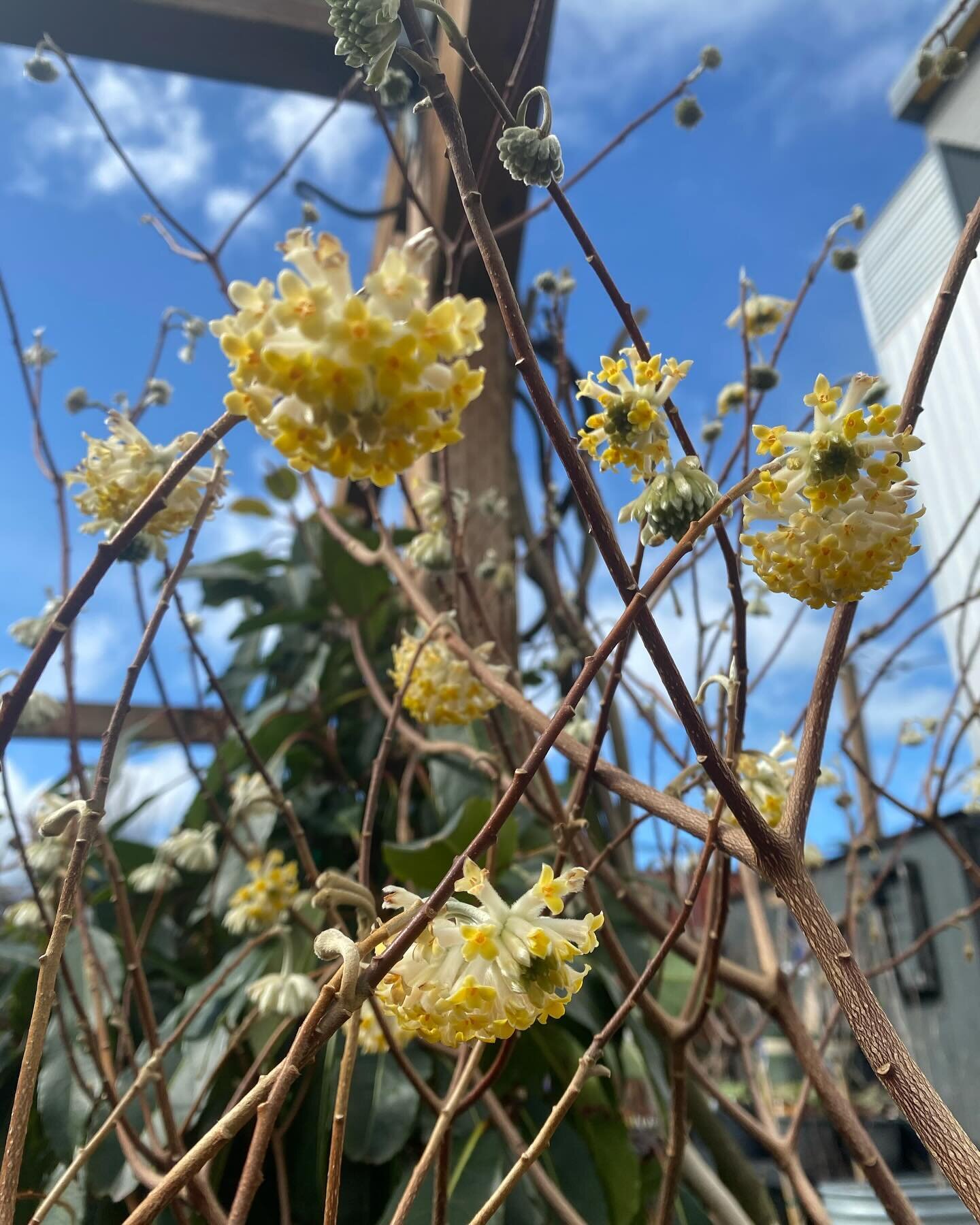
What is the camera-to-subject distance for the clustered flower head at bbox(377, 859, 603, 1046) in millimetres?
410

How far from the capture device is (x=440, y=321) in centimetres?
33

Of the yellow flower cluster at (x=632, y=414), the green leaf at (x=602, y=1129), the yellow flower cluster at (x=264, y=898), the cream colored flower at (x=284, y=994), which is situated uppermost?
the yellow flower cluster at (x=632, y=414)

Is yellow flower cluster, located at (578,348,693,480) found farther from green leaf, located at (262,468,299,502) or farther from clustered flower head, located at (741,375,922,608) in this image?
green leaf, located at (262,468,299,502)

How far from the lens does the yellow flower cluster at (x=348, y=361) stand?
32 centimetres

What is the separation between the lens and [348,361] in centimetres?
32

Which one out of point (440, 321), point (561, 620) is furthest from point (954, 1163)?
point (561, 620)

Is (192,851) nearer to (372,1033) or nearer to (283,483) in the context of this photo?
(372,1033)

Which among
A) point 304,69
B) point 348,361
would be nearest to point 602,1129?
point 348,361

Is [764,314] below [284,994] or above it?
above

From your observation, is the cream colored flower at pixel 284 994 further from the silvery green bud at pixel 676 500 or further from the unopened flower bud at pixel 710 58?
the unopened flower bud at pixel 710 58

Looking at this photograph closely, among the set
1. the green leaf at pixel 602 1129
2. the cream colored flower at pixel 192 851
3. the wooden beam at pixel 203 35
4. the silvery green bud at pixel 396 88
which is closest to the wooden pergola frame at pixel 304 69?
the wooden beam at pixel 203 35

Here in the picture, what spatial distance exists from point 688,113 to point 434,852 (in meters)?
0.98

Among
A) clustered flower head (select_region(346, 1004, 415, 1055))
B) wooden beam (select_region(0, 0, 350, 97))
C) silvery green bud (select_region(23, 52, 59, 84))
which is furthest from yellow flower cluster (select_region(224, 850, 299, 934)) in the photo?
wooden beam (select_region(0, 0, 350, 97))

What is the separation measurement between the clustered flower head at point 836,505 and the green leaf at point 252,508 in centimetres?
195
